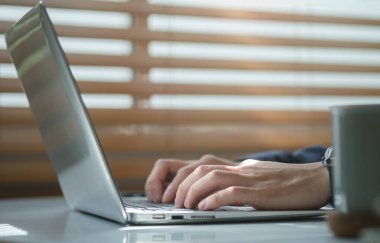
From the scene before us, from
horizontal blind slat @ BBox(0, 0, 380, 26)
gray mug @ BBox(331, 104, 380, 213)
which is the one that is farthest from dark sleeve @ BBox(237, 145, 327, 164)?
gray mug @ BBox(331, 104, 380, 213)

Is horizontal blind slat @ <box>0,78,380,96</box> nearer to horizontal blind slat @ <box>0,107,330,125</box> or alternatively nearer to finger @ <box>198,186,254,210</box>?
horizontal blind slat @ <box>0,107,330,125</box>

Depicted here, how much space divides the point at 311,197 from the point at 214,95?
870mm

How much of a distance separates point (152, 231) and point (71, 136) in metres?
0.20

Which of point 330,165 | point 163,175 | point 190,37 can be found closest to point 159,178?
point 163,175

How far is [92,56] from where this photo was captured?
60.2 inches

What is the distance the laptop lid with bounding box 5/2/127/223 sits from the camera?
2.52 feet

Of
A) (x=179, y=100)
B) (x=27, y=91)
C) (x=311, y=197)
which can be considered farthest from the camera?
(x=179, y=100)

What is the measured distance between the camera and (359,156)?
59 cm

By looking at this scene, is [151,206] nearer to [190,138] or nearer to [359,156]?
[359,156]

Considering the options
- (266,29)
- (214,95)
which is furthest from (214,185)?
(266,29)

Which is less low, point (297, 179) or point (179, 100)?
point (179, 100)

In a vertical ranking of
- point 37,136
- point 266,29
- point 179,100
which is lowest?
point 37,136

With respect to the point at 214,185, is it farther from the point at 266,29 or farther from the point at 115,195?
Result: the point at 266,29

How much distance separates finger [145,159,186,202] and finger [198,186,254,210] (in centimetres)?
27
